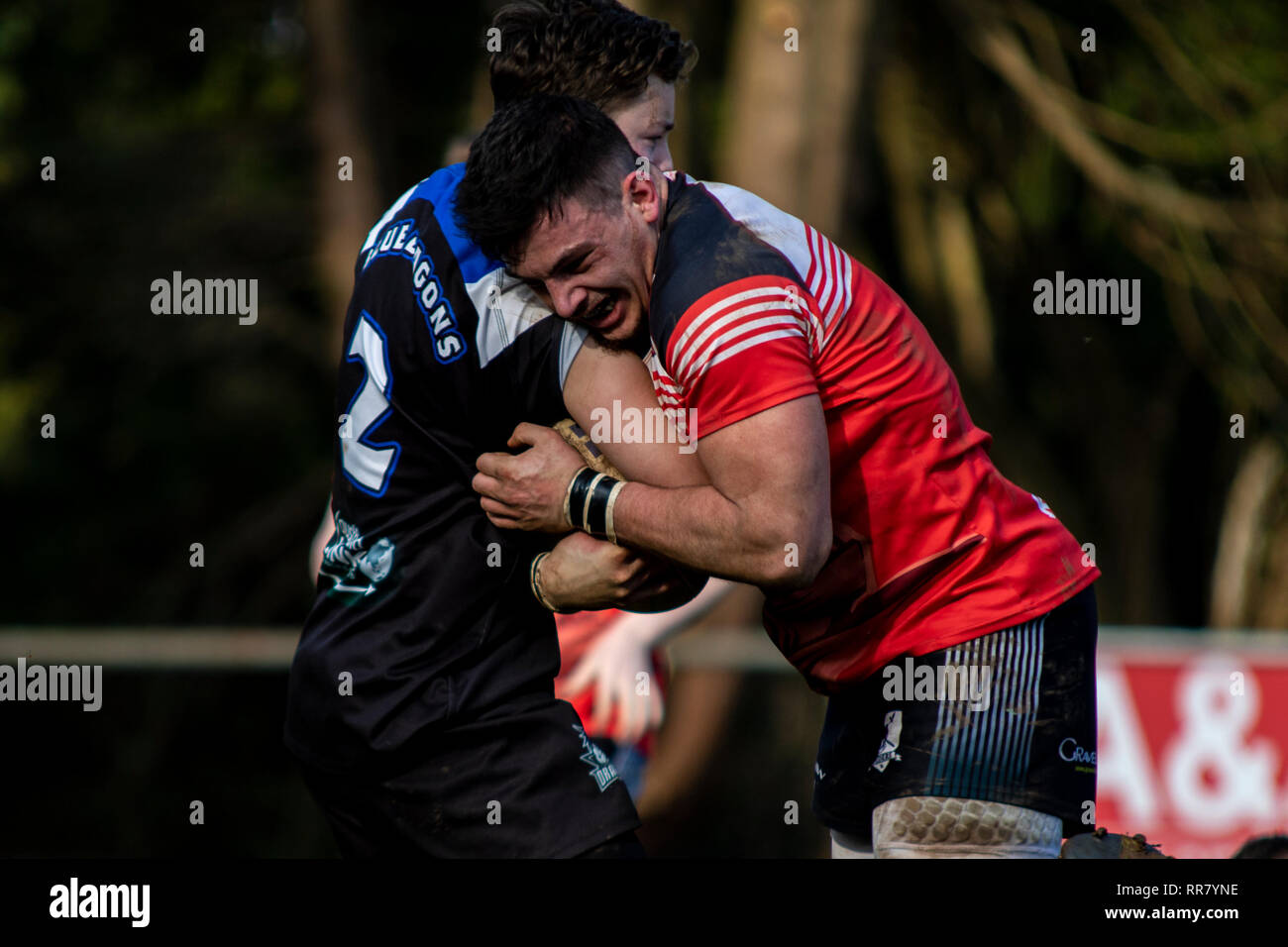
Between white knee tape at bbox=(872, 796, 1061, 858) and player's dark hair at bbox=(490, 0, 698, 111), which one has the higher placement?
player's dark hair at bbox=(490, 0, 698, 111)

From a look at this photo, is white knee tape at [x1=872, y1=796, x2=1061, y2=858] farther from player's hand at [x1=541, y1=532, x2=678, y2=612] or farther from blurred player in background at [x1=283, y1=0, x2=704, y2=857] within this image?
player's hand at [x1=541, y1=532, x2=678, y2=612]

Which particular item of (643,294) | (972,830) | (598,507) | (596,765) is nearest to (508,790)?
(596,765)

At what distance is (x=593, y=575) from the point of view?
117 inches

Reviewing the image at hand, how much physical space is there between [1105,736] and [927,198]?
21.3 ft

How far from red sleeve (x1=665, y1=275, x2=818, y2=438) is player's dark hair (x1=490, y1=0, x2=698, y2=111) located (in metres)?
1.02

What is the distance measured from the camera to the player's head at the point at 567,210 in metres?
2.87

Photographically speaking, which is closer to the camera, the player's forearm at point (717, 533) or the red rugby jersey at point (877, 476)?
the player's forearm at point (717, 533)

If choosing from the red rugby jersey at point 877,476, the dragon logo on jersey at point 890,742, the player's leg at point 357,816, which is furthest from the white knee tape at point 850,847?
the player's leg at point 357,816

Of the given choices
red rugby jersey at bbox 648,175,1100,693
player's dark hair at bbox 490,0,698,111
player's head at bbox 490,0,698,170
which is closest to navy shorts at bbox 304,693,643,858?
red rugby jersey at bbox 648,175,1100,693

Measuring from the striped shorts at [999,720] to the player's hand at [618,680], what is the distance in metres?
1.43

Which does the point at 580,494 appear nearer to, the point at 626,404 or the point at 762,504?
the point at 626,404

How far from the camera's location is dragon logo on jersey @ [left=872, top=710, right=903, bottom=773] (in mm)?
3115

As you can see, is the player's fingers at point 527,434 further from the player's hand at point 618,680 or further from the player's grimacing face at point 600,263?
the player's hand at point 618,680

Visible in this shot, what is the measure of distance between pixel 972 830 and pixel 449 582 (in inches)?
48.9
